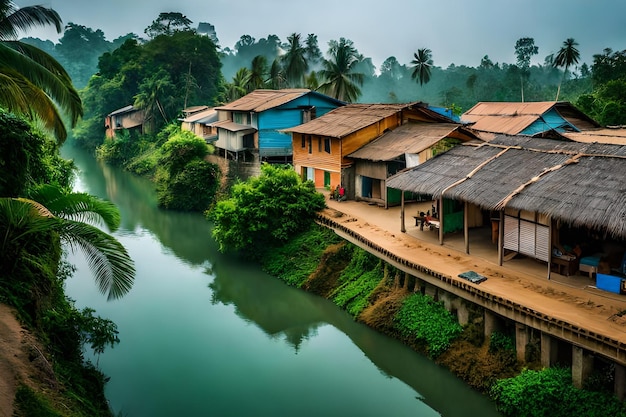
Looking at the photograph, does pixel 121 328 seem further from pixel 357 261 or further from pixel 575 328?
pixel 575 328

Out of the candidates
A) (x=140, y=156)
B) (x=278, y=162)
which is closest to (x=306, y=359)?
(x=278, y=162)

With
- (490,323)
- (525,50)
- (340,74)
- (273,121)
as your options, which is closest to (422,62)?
(340,74)

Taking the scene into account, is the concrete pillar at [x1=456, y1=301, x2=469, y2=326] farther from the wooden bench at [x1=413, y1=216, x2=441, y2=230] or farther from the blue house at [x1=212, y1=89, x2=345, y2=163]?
the blue house at [x1=212, y1=89, x2=345, y2=163]

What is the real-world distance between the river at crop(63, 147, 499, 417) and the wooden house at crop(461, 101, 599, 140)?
13103 mm

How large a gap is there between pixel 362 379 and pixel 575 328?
518cm

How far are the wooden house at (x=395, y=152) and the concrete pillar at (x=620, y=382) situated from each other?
11844mm

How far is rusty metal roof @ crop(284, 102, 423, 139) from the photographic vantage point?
25.6 m

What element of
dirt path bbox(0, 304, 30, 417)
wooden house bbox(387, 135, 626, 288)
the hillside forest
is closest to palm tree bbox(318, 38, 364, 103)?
the hillside forest

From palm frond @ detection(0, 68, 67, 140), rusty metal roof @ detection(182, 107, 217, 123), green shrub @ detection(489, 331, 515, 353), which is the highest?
palm frond @ detection(0, 68, 67, 140)

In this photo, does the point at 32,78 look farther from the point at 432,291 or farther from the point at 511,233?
the point at 511,233

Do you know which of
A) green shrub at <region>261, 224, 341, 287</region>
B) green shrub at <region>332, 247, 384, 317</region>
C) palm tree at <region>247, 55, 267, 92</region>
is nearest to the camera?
green shrub at <region>332, 247, 384, 317</region>

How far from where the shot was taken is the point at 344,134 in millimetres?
24875

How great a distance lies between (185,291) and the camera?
20406 millimetres

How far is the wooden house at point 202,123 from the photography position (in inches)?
1592
